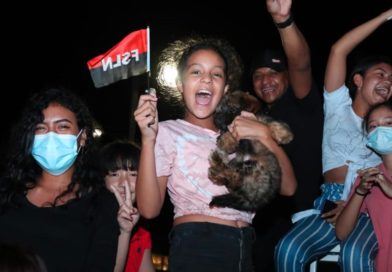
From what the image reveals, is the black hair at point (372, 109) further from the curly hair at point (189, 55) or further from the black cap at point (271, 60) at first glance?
the curly hair at point (189, 55)

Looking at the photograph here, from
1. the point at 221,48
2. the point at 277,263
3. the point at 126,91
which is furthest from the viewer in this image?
the point at 126,91

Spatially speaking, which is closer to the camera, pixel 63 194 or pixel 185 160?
pixel 185 160

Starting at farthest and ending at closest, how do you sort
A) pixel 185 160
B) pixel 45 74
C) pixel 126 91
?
1. pixel 126 91
2. pixel 45 74
3. pixel 185 160

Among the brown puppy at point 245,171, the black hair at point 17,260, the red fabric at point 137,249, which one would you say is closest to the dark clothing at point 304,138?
the red fabric at point 137,249

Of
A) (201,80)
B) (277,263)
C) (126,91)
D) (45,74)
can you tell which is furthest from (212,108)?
(126,91)

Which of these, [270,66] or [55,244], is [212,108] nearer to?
[55,244]

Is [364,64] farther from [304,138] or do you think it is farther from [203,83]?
[203,83]

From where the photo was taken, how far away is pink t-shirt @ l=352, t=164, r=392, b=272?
4316 mm

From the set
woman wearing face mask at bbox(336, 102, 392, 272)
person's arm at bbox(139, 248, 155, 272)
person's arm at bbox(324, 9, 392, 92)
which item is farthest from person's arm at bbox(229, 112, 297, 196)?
person's arm at bbox(139, 248, 155, 272)

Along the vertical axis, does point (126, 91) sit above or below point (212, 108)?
above

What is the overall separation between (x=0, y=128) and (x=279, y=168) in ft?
51.9

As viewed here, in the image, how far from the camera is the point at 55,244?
3.64m

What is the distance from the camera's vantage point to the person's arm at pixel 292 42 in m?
4.24

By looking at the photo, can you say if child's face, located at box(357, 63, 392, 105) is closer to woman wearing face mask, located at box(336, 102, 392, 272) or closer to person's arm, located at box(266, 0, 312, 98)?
woman wearing face mask, located at box(336, 102, 392, 272)
